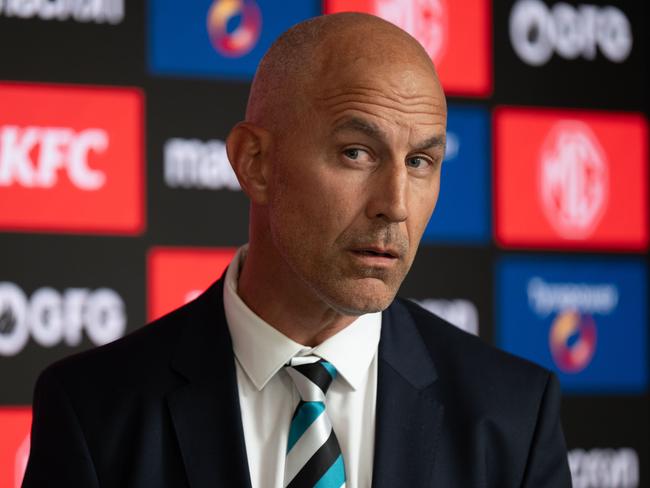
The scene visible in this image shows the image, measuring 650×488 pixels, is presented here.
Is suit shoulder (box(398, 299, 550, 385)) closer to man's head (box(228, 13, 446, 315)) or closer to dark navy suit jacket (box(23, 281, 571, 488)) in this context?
dark navy suit jacket (box(23, 281, 571, 488))

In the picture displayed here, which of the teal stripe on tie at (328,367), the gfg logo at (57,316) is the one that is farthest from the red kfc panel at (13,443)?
the teal stripe on tie at (328,367)

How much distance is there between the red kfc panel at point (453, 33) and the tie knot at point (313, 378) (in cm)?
143

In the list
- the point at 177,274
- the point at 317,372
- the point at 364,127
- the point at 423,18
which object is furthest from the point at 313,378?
the point at 423,18

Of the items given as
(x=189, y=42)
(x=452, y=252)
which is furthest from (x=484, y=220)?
(x=189, y=42)

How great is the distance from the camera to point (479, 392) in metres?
1.51

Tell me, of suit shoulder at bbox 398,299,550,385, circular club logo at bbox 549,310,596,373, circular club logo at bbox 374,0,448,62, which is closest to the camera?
suit shoulder at bbox 398,299,550,385

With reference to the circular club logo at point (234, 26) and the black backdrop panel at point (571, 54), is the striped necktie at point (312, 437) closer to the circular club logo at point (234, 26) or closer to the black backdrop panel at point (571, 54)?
the circular club logo at point (234, 26)

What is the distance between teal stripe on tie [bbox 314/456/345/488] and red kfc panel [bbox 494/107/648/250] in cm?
145

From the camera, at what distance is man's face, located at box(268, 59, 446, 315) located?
4.44 feet

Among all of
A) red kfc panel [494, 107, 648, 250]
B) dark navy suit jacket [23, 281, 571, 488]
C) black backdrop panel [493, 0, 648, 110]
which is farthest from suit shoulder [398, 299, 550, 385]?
black backdrop panel [493, 0, 648, 110]

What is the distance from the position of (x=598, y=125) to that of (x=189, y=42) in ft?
3.54

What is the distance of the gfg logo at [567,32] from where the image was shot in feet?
9.46

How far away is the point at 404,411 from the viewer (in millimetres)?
1481

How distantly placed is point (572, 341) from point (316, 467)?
1565mm
